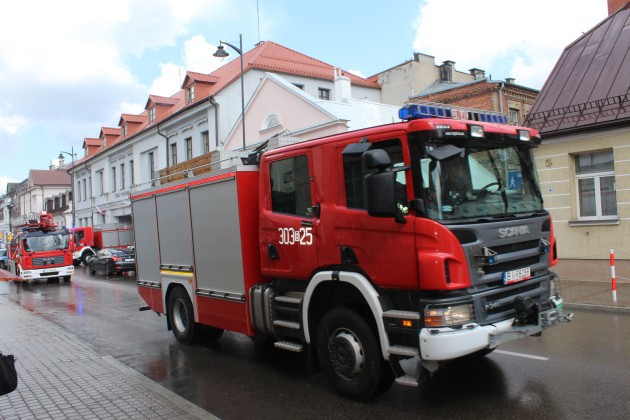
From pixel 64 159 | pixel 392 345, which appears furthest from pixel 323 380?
→ pixel 64 159

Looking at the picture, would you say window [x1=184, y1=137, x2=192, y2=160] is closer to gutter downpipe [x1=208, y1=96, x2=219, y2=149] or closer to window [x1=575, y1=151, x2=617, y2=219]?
gutter downpipe [x1=208, y1=96, x2=219, y2=149]

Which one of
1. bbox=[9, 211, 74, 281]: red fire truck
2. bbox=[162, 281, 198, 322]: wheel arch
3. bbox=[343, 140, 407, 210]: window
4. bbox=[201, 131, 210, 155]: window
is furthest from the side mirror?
bbox=[201, 131, 210, 155]: window

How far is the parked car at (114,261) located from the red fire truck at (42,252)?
6.97 feet

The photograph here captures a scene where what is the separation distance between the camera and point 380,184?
4453 millimetres

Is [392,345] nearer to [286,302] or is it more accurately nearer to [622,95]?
[286,302]

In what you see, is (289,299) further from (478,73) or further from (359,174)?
(478,73)

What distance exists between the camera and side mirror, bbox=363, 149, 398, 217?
4438 millimetres

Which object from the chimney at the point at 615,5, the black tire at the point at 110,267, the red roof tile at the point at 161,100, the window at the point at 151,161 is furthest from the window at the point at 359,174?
the red roof tile at the point at 161,100

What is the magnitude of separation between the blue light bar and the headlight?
176 cm

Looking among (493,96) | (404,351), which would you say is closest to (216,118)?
(493,96)

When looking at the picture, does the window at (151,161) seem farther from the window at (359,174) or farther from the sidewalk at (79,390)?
the window at (359,174)

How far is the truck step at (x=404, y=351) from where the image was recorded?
4406mm

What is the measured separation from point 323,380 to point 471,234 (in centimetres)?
258

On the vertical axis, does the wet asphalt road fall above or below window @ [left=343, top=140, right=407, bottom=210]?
below
